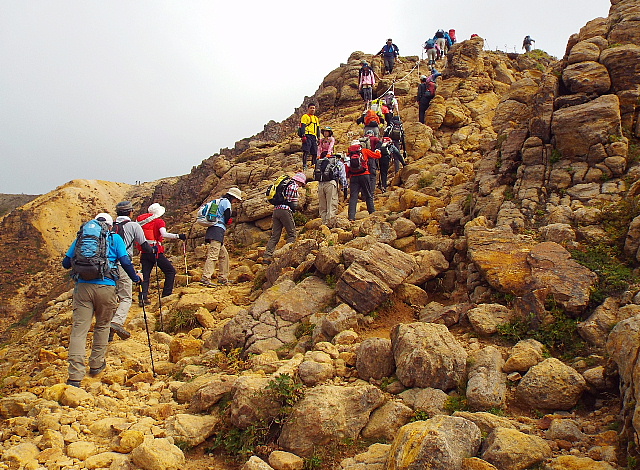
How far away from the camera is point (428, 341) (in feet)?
18.9

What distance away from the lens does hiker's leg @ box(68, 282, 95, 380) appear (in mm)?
7078

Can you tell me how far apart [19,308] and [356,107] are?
25.4 metres

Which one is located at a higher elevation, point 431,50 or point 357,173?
point 431,50

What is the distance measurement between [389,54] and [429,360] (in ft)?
96.3

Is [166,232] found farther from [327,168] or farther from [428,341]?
[428,341]

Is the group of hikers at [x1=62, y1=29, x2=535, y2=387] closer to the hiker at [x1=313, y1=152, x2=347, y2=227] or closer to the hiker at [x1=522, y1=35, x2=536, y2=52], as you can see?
the hiker at [x1=313, y1=152, x2=347, y2=227]

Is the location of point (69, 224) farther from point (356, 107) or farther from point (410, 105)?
point (410, 105)

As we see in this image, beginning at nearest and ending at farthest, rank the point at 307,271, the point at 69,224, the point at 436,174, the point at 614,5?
the point at 307,271 → the point at 614,5 → the point at 436,174 → the point at 69,224

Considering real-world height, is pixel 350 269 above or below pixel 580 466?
above

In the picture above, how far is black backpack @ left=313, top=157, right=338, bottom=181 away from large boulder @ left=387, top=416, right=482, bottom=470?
32.9ft

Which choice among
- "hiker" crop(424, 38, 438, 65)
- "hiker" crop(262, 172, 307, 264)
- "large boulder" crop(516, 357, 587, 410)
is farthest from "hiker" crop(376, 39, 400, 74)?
"large boulder" crop(516, 357, 587, 410)

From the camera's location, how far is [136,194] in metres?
53.2

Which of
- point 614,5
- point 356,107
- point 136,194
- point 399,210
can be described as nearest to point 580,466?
point 399,210

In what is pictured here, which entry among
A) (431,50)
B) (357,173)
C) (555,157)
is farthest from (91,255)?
(431,50)
